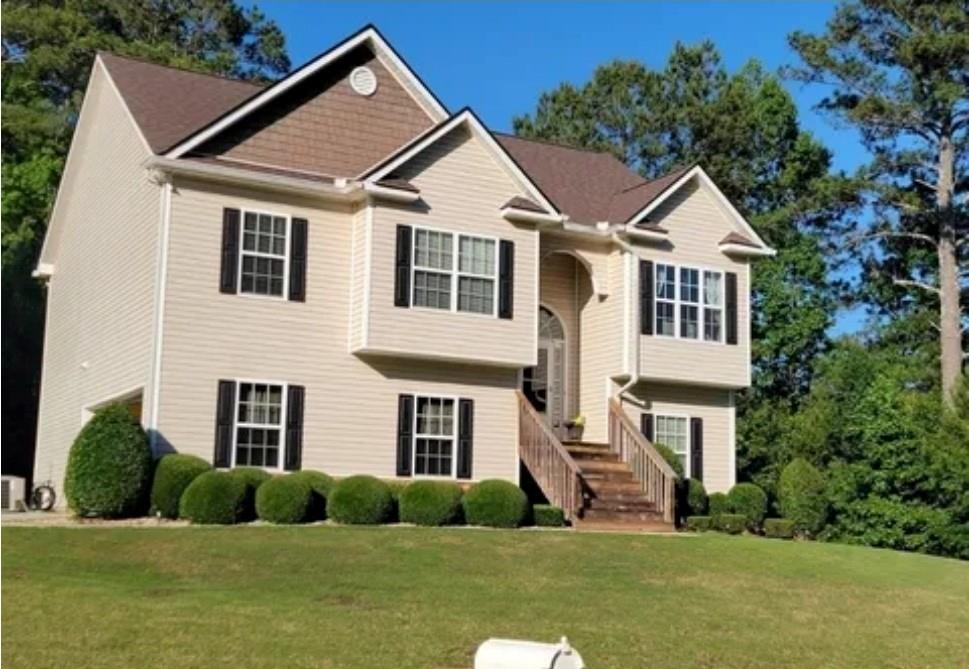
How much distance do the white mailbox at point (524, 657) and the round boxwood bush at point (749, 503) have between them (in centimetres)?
1841

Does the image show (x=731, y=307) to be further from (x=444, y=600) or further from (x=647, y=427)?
(x=444, y=600)

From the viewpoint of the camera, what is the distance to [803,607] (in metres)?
14.9

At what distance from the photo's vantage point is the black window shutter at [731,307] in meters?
26.0

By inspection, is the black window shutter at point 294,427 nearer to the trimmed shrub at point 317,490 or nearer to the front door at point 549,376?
the trimmed shrub at point 317,490

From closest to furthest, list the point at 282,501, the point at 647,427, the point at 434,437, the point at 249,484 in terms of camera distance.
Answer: the point at 282,501 → the point at 249,484 → the point at 434,437 → the point at 647,427

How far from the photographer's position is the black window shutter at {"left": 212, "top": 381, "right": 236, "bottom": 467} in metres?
20.1

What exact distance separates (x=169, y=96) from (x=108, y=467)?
326 inches

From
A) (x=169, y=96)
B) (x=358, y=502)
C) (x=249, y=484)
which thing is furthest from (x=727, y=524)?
(x=169, y=96)

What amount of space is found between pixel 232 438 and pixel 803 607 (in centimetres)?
1001

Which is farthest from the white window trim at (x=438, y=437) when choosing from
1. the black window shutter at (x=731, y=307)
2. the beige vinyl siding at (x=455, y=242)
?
the black window shutter at (x=731, y=307)

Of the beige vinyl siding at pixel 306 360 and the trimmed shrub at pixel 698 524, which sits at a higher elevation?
the beige vinyl siding at pixel 306 360

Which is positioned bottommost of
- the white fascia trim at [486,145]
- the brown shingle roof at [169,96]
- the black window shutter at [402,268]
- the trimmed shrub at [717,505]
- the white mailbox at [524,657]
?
the white mailbox at [524,657]

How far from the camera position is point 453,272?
2227 cm

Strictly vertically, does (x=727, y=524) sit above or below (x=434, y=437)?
below
